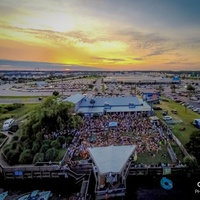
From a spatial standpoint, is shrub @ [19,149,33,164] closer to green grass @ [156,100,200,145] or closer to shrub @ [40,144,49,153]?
shrub @ [40,144,49,153]

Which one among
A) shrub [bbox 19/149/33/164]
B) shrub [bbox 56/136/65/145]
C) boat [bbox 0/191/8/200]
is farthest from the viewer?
shrub [bbox 56/136/65/145]

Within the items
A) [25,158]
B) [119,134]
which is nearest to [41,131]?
[25,158]

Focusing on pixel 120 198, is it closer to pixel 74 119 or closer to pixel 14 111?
pixel 74 119

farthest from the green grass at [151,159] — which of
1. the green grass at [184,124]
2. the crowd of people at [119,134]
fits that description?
the green grass at [184,124]

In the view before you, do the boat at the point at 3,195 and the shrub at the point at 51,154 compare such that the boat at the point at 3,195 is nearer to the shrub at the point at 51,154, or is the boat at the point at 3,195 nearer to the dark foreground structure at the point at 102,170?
the dark foreground structure at the point at 102,170

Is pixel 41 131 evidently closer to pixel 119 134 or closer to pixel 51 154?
pixel 51 154

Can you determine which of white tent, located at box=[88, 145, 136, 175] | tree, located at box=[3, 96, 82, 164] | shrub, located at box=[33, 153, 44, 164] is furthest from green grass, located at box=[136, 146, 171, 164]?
shrub, located at box=[33, 153, 44, 164]

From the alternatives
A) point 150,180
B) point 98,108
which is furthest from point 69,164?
point 98,108
